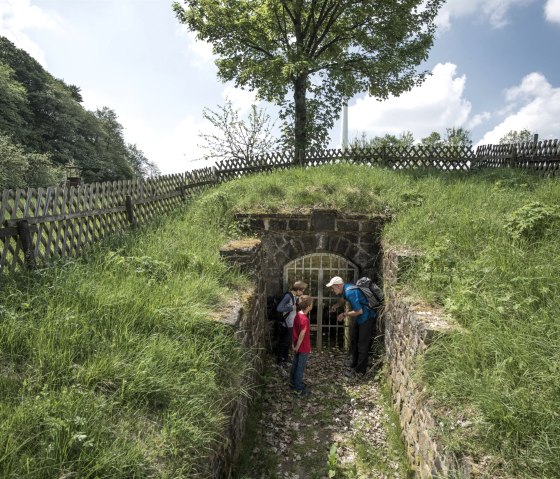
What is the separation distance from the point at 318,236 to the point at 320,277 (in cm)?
109

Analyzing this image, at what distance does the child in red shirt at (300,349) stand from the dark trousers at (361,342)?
1305 mm

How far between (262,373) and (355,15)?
17.6 meters

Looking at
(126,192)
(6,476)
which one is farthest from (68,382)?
(126,192)

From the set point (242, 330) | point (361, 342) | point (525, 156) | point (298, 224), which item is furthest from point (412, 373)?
point (525, 156)

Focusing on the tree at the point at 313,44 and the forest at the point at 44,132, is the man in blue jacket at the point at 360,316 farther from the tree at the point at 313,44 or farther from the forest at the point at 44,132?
the forest at the point at 44,132

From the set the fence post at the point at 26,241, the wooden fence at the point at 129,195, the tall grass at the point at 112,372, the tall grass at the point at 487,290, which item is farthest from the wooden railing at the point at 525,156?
the fence post at the point at 26,241

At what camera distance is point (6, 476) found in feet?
6.72

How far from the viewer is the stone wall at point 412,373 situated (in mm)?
3440

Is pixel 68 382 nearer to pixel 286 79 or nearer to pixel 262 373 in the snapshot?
pixel 262 373

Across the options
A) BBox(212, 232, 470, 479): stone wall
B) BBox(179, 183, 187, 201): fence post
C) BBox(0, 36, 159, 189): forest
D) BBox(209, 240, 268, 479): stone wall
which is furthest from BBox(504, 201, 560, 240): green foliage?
BBox(0, 36, 159, 189): forest

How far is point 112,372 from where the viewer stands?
3047mm

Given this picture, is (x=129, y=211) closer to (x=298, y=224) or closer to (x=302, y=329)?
(x=298, y=224)

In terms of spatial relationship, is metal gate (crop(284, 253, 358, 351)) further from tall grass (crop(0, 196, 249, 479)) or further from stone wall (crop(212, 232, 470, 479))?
tall grass (crop(0, 196, 249, 479))

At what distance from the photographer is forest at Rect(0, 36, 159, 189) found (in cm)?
2534
